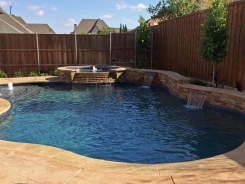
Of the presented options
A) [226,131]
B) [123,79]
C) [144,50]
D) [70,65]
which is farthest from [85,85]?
[226,131]

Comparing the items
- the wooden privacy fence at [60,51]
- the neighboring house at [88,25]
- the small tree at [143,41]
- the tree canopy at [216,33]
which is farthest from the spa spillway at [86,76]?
the neighboring house at [88,25]

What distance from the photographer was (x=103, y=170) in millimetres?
3289

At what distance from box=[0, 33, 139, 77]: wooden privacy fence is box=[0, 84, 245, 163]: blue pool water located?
19.6 feet

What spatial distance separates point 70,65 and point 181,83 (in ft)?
27.4

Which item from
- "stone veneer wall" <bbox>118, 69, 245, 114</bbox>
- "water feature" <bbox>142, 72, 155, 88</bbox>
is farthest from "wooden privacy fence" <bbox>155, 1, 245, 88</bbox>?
"water feature" <bbox>142, 72, 155, 88</bbox>

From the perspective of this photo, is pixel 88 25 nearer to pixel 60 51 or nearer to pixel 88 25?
pixel 88 25

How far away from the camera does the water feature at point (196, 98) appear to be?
7996mm

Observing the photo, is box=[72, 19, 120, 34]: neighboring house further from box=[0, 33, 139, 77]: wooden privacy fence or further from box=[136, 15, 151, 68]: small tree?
box=[136, 15, 151, 68]: small tree

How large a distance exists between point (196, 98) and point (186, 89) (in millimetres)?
584

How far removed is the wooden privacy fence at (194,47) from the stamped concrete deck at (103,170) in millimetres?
5591

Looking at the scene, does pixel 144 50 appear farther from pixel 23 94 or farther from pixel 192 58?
pixel 23 94

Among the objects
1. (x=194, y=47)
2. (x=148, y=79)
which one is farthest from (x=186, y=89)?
(x=148, y=79)

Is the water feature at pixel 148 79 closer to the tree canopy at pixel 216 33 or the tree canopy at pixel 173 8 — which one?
the tree canopy at pixel 216 33

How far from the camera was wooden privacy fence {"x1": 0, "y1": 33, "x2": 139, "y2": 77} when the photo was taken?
47.5 feet
